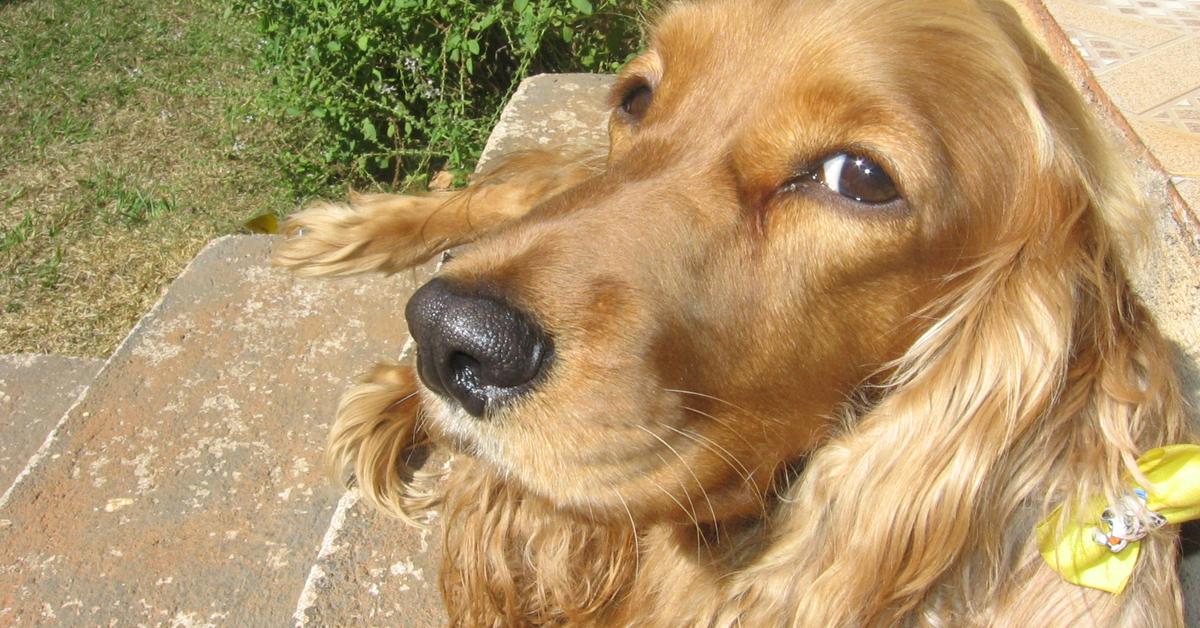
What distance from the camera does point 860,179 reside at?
1856 mm

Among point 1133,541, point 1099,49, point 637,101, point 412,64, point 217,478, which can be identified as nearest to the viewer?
point 1133,541

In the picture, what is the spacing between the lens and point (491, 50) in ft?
16.7

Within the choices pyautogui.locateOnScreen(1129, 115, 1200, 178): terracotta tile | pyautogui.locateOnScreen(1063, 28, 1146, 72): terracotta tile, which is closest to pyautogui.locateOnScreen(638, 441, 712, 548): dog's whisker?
pyautogui.locateOnScreen(1129, 115, 1200, 178): terracotta tile

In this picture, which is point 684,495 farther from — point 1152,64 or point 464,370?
A: point 1152,64

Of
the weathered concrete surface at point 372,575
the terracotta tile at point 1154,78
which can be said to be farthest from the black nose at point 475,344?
the terracotta tile at point 1154,78

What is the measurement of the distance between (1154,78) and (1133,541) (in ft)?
7.89

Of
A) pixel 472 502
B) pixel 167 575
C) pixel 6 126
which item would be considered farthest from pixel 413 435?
pixel 6 126

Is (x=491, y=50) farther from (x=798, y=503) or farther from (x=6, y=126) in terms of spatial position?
(x=798, y=503)

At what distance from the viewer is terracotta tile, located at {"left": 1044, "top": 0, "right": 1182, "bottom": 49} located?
3859 mm

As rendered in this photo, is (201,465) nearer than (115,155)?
Yes

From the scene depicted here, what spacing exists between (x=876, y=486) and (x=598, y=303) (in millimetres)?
683

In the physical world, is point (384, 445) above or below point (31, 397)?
above

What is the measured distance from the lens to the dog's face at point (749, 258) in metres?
1.69

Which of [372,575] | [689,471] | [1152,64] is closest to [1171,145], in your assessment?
[1152,64]
